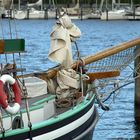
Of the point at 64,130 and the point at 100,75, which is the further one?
the point at 100,75

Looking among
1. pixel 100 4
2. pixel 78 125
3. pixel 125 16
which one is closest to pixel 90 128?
pixel 78 125

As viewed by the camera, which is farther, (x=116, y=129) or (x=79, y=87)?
(x=116, y=129)

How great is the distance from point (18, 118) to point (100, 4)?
550ft

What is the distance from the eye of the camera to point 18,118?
52.5 ft

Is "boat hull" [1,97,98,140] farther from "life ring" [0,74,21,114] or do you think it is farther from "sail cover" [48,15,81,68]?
"sail cover" [48,15,81,68]

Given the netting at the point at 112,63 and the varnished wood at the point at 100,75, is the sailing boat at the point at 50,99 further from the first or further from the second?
the netting at the point at 112,63

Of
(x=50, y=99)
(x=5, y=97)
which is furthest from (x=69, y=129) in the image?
(x=5, y=97)

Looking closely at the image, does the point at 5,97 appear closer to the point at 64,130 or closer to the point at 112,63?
the point at 64,130

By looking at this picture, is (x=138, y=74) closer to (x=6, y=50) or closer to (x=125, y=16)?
(x=6, y=50)

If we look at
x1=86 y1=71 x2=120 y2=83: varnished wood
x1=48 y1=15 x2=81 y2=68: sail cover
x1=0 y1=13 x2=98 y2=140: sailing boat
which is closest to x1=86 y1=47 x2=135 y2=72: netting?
x1=86 y1=71 x2=120 y2=83: varnished wood

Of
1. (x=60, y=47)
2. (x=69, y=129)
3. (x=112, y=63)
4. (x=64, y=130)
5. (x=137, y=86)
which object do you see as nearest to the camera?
(x=64, y=130)

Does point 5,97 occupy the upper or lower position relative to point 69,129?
upper

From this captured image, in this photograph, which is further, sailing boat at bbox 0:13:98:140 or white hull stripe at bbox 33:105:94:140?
white hull stripe at bbox 33:105:94:140

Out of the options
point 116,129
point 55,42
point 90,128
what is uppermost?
point 55,42
